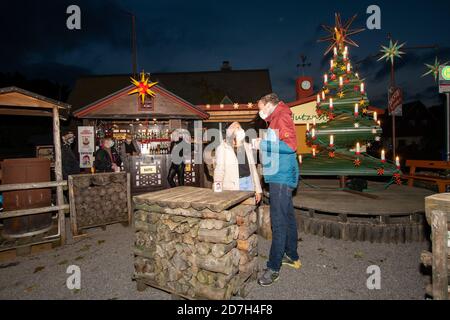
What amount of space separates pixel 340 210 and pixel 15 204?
6.98m

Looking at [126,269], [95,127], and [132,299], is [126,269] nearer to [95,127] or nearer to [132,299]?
[132,299]

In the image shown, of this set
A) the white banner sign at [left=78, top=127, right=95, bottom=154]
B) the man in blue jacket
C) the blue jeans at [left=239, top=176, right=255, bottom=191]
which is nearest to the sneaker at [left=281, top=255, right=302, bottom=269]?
the man in blue jacket

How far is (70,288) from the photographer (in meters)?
3.81

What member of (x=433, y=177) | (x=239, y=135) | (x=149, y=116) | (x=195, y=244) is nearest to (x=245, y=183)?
(x=239, y=135)

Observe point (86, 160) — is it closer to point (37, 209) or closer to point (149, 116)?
point (149, 116)

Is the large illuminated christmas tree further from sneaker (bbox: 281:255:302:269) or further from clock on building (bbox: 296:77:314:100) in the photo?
clock on building (bbox: 296:77:314:100)

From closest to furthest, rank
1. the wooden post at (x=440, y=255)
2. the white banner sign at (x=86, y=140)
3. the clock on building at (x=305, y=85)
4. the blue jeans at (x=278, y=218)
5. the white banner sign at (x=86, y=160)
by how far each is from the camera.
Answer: the wooden post at (x=440, y=255) < the blue jeans at (x=278, y=218) < the white banner sign at (x=86, y=140) < the white banner sign at (x=86, y=160) < the clock on building at (x=305, y=85)

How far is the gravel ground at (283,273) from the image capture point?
3.56m

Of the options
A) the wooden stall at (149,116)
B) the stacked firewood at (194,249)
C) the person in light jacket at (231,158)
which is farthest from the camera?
the wooden stall at (149,116)

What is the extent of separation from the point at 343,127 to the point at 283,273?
4616 mm

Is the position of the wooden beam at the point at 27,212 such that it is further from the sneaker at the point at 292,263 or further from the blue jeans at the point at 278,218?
the sneaker at the point at 292,263

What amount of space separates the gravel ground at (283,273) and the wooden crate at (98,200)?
0.80 meters

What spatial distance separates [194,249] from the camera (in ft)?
10.1

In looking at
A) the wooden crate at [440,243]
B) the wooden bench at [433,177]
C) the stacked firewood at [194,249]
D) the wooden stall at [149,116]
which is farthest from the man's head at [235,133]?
the wooden bench at [433,177]
